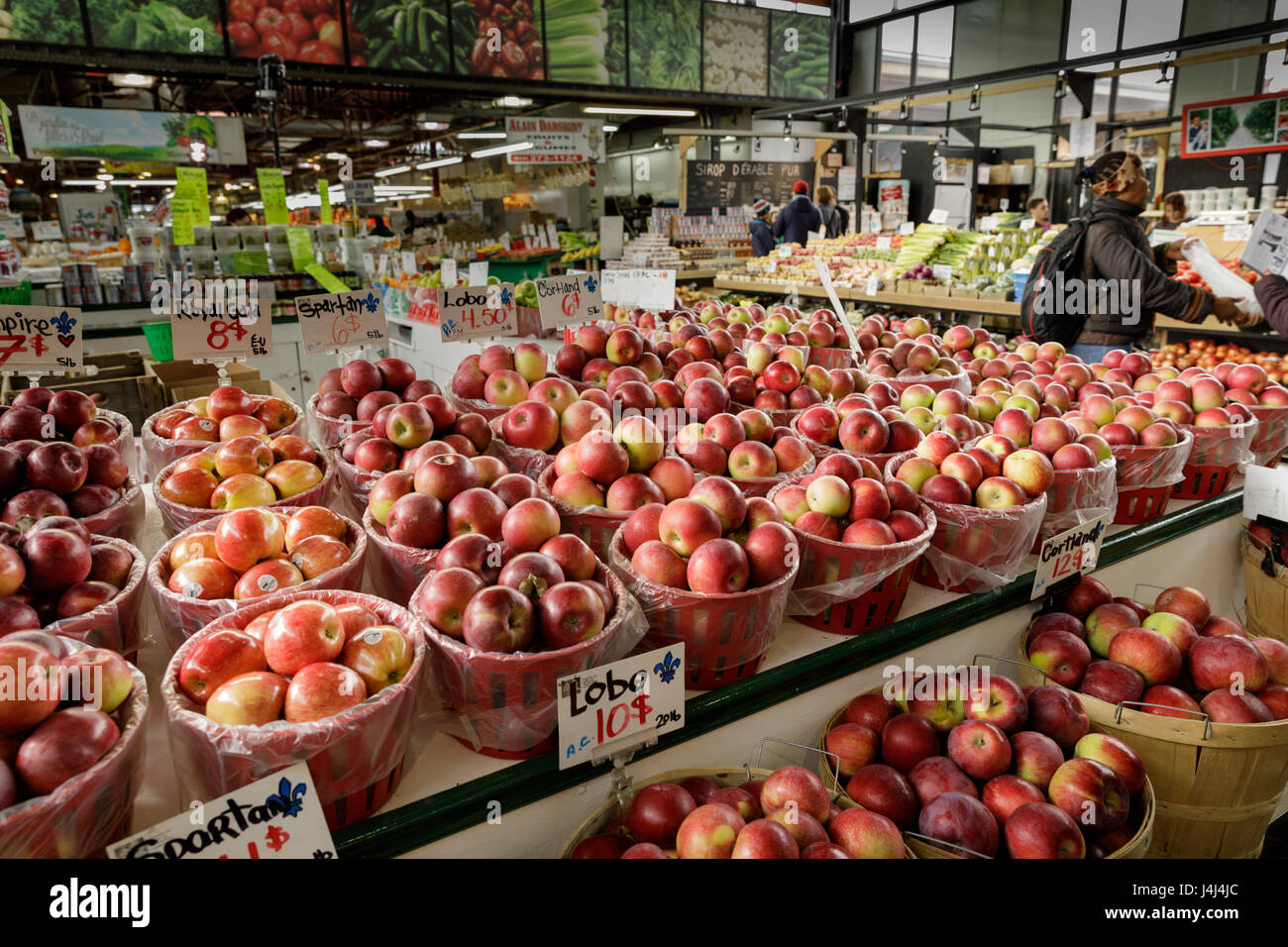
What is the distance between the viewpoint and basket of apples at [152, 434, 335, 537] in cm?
171

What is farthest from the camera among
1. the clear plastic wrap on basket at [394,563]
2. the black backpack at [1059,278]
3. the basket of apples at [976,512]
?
the black backpack at [1059,278]

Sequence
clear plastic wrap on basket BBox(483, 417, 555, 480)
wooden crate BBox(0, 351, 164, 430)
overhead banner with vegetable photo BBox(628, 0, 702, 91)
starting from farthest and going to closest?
overhead banner with vegetable photo BBox(628, 0, 702, 91)
wooden crate BBox(0, 351, 164, 430)
clear plastic wrap on basket BBox(483, 417, 555, 480)

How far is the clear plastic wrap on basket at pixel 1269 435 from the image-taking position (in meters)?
2.70

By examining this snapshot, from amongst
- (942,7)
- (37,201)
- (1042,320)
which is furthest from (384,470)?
(37,201)

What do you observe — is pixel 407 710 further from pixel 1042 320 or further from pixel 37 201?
pixel 37 201

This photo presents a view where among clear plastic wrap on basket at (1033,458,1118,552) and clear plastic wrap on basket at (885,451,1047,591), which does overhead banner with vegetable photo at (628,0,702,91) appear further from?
clear plastic wrap on basket at (885,451,1047,591)

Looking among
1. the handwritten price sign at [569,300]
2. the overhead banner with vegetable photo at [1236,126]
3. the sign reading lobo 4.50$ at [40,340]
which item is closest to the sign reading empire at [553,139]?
the handwritten price sign at [569,300]

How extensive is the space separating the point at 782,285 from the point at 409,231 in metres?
8.07

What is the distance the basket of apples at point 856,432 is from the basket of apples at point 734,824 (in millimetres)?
967

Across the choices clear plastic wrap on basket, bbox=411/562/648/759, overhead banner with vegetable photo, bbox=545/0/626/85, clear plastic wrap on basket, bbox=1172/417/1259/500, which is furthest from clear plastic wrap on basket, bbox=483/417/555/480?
overhead banner with vegetable photo, bbox=545/0/626/85

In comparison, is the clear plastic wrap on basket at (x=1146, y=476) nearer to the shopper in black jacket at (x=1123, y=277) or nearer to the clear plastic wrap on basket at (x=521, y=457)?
the clear plastic wrap on basket at (x=521, y=457)

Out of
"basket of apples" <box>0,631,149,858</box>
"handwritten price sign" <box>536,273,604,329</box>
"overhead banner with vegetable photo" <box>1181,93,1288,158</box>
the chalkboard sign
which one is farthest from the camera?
the chalkboard sign

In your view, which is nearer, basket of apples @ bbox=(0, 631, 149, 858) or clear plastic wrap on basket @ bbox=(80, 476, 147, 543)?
basket of apples @ bbox=(0, 631, 149, 858)

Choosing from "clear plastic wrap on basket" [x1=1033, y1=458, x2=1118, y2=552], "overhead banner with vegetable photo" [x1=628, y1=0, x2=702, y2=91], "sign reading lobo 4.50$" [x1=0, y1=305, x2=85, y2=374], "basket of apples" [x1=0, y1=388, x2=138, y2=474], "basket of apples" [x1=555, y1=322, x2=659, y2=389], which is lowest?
"clear plastic wrap on basket" [x1=1033, y1=458, x2=1118, y2=552]
